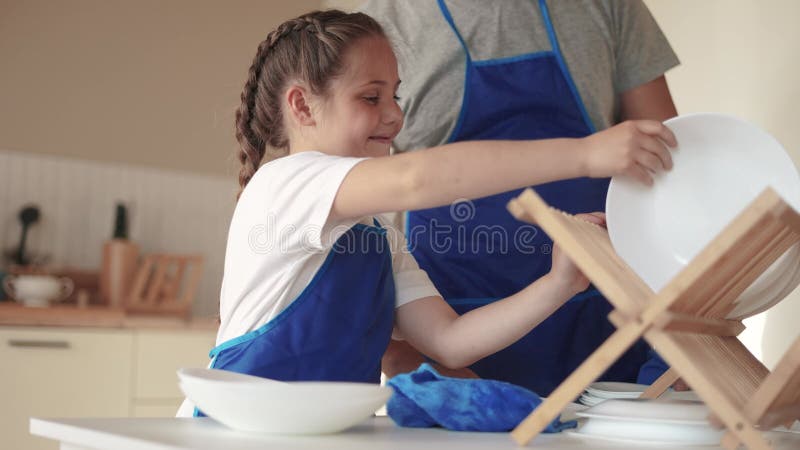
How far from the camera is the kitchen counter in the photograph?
2760mm

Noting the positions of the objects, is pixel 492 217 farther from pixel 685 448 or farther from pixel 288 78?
pixel 685 448

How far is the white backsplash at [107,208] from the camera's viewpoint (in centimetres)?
329

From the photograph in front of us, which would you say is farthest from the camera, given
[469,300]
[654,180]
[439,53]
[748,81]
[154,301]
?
[154,301]

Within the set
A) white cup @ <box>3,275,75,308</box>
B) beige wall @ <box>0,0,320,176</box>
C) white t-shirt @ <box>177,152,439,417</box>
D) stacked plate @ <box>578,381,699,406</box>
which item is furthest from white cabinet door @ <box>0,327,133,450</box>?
stacked plate @ <box>578,381,699,406</box>

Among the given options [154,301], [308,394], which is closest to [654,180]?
[308,394]

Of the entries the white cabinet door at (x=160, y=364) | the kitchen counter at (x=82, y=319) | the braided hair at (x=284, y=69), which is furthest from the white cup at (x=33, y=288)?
the braided hair at (x=284, y=69)

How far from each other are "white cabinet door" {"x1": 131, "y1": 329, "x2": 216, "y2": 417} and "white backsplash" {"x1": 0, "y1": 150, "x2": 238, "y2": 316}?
1.95 ft

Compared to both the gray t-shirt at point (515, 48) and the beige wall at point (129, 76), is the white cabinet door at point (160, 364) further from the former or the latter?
the gray t-shirt at point (515, 48)

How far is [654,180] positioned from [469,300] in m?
0.52

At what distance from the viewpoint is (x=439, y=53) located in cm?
159

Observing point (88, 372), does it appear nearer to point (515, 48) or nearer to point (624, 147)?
point (515, 48)

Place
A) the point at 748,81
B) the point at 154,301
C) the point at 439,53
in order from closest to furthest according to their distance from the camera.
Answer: the point at 439,53
the point at 748,81
the point at 154,301

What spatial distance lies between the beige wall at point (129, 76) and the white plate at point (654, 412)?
2.72m

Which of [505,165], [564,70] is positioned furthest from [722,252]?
[564,70]
